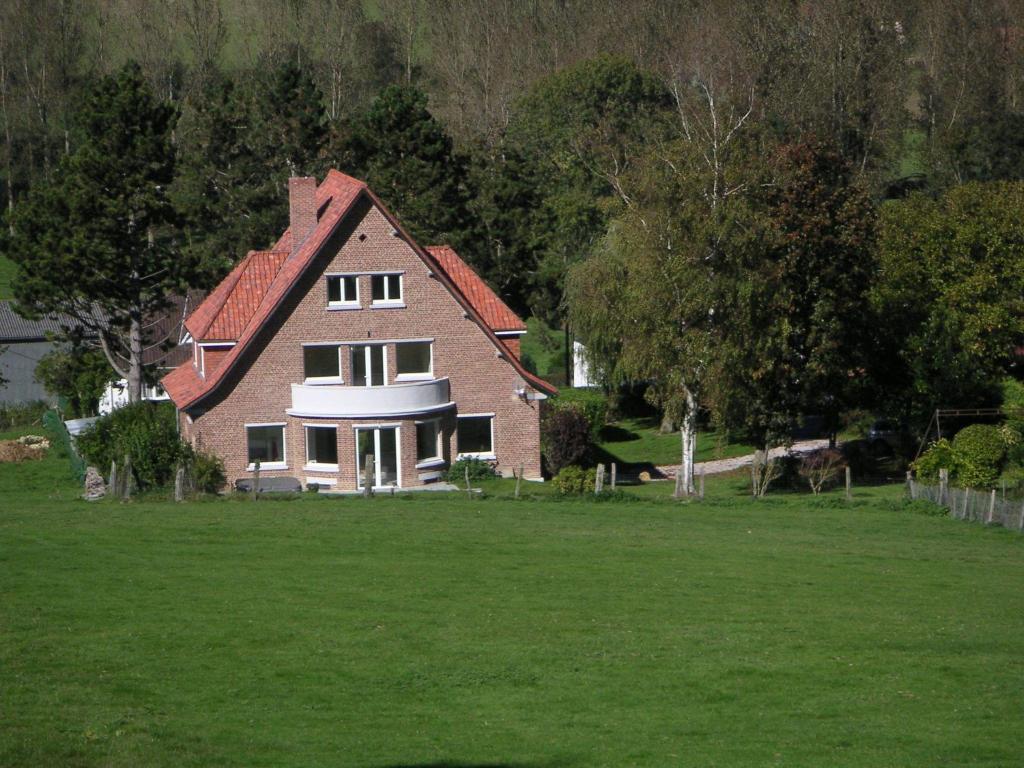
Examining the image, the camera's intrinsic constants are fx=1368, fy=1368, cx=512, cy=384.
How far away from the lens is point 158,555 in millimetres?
24438

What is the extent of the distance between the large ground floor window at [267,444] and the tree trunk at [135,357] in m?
15.4

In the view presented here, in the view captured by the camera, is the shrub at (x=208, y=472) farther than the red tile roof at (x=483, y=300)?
No

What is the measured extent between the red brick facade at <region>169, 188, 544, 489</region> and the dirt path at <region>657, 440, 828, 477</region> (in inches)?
438

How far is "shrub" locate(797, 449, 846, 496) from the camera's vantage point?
42847mm

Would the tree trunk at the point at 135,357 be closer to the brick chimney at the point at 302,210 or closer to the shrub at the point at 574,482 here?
the brick chimney at the point at 302,210

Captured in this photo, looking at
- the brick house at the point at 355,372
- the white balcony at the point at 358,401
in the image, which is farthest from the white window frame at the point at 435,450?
the white balcony at the point at 358,401

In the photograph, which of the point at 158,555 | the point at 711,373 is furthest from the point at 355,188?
the point at 158,555

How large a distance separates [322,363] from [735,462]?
1811 cm

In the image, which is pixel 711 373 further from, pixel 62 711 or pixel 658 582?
pixel 62 711

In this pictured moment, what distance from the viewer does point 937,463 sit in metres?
42.2

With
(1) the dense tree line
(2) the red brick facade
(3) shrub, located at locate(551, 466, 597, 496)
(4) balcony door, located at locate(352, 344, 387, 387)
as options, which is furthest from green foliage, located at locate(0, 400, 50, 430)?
(3) shrub, located at locate(551, 466, 597, 496)

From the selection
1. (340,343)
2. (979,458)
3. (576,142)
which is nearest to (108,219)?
(340,343)

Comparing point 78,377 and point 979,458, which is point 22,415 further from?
point 979,458

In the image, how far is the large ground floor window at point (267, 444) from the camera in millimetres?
42250
